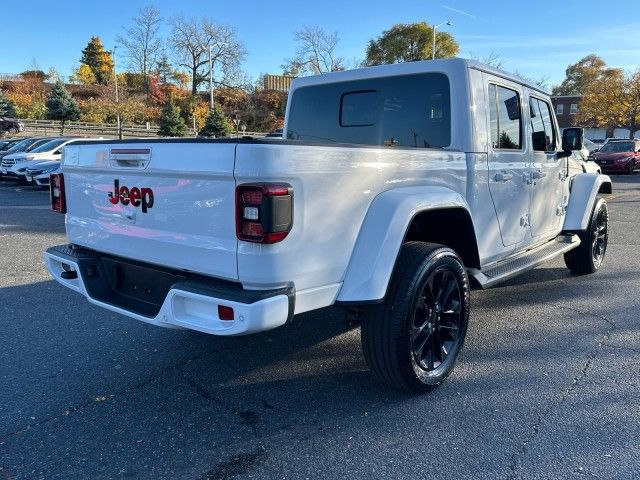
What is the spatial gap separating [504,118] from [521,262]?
1211 millimetres

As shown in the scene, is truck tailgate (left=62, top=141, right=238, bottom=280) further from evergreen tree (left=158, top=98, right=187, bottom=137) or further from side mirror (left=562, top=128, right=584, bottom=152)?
evergreen tree (left=158, top=98, right=187, bottom=137)

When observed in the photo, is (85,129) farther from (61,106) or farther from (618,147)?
(618,147)

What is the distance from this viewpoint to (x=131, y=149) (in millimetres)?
2893

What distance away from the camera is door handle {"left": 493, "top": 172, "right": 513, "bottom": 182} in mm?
4028

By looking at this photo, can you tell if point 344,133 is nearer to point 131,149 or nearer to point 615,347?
point 131,149

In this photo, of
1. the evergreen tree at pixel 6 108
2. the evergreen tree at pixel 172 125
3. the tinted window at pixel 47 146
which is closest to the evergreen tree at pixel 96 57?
the evergreen tree at pixel 6 108

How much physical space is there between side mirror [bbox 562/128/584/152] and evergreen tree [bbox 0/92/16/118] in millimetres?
44516

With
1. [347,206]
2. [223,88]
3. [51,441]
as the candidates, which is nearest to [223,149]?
[347,206]

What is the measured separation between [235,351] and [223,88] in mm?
53883

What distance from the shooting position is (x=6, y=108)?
41.8 m

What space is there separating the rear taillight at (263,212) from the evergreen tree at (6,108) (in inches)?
1788

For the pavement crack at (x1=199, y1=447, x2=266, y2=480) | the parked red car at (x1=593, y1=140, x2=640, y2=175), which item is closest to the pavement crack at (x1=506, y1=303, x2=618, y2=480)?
the pavement crack at (x1=199, y1=447, x2=266, y2=480)

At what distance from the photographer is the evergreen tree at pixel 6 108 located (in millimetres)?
40375

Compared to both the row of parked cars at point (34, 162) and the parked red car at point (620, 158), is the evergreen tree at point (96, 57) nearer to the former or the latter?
the row of parked cars at point (34, 162)
